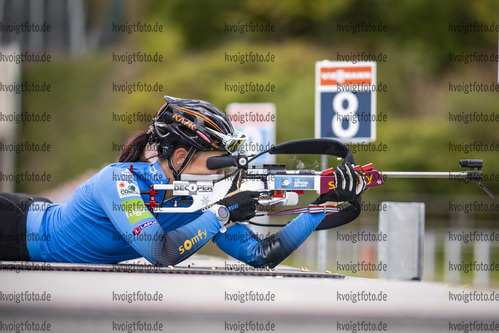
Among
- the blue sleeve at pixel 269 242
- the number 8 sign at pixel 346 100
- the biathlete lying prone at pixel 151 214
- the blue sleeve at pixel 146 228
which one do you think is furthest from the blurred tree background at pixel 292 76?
the blue sleeve at pixel 146 228

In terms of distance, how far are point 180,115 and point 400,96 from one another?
22.9 meters

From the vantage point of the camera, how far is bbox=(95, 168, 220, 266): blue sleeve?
438cm

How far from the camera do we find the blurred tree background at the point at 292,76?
23.3m

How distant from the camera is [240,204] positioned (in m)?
4.51

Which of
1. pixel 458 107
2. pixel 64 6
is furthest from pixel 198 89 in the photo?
pixel 64 6

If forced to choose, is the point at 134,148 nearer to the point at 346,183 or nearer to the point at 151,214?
the point at 151,214

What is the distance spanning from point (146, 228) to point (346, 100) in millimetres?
4436

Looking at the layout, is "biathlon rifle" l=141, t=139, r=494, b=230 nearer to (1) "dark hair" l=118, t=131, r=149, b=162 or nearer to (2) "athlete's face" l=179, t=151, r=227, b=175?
(2) "athlete's face" l=179, t=151, r=227, b=175

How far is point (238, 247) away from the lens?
197 inches

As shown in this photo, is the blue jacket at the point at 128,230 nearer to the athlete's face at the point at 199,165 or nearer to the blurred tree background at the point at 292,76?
the athlete's face at the point at 199,165

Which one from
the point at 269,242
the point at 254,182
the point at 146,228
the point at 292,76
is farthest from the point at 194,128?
the point at 292,76

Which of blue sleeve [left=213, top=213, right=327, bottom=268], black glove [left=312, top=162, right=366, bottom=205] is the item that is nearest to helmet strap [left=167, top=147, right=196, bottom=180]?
blue sleeve [left=213, top=213, right=327, bottom=268]

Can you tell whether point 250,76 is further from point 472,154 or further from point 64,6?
point 64,6

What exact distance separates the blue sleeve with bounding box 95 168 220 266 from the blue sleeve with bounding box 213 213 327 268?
1.78ft
